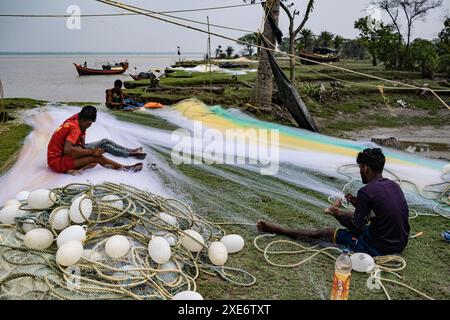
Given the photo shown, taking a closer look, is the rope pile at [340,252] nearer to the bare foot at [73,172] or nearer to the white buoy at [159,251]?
the white buoy at [159,251]

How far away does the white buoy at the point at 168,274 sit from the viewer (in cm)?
273

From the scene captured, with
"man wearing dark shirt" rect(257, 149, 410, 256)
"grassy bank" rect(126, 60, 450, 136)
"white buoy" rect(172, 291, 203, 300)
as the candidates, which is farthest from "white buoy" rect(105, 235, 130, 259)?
"grassy bank" rect(126, 60, 450, 136)

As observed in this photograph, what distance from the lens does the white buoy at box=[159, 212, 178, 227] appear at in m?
3.29

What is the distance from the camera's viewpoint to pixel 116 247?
2764mm

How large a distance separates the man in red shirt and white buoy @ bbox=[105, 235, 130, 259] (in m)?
1.79

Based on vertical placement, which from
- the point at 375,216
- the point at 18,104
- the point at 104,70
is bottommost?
the point at 375,216

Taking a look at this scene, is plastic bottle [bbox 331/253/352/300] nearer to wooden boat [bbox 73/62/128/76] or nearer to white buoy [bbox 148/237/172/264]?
white buoy [bbox 148/237/172/264]

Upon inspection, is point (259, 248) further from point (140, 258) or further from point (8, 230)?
point (8, 230)

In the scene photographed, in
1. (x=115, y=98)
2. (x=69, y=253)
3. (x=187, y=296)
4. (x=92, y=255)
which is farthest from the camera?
(x=115, y=98)

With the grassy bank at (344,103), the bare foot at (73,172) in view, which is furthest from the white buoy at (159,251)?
the grassy bank at (344,103)

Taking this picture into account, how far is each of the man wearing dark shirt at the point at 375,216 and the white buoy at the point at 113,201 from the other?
177cm

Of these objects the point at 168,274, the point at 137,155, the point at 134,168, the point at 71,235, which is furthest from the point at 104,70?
the point at 168,274

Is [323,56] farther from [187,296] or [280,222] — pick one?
[187,296]

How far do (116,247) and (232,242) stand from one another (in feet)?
3.25
